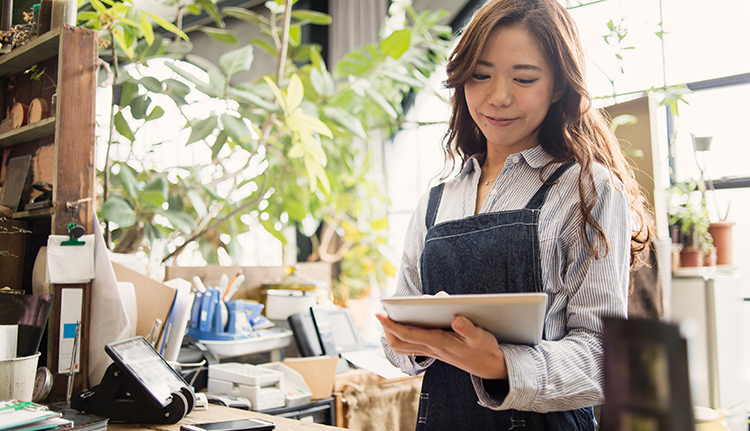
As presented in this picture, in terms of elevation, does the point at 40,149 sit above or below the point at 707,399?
above

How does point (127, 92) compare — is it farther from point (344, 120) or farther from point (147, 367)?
point (147, 367)

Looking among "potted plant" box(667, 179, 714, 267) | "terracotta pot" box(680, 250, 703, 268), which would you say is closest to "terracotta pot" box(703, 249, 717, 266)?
"potted plant" box(667, 179, 714, 267)

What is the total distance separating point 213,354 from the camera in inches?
73.4

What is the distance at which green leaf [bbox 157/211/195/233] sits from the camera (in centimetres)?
216

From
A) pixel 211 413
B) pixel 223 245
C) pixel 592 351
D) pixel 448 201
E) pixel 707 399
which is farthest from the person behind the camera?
pixel 223 245

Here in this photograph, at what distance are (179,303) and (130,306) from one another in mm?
136

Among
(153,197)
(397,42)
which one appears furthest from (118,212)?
(397,42)

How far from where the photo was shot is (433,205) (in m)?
1.27

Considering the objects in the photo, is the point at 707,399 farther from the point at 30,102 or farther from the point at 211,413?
the point at 30,102

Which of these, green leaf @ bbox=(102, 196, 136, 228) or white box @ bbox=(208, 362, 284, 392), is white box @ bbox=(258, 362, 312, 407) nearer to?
white box @ bbox=(208, 362, 284, 392)

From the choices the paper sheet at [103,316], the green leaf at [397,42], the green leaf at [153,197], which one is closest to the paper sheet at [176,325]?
the paper sheet at [103,316]

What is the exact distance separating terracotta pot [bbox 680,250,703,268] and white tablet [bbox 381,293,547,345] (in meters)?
2.49

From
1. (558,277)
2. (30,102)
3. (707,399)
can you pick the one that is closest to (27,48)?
(30,102)

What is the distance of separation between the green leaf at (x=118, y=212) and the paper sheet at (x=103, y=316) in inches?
17.7
